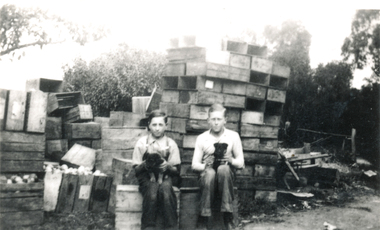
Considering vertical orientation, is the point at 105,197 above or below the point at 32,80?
below

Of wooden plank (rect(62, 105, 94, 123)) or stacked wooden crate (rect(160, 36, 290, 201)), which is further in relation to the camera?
wooden plank (rect(62, 105, 94, 123))

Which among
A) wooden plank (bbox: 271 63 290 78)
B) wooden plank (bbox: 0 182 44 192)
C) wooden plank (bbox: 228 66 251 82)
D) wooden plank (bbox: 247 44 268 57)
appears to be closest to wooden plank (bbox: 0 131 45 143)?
wooden plank (bbox: 0 182 44 192)

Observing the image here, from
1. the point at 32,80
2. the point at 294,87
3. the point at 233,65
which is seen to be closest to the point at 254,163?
the point at 233,65

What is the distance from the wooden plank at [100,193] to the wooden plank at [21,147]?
2.95 feet

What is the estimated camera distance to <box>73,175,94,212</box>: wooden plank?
443 cm

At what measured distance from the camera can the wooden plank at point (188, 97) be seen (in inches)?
182

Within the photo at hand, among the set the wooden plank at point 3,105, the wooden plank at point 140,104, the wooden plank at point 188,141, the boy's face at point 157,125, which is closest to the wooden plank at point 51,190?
the wooden plank at point 3,105

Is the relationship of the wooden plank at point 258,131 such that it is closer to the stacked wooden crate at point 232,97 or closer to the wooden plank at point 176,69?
the stacked wooden crate at point 232,97

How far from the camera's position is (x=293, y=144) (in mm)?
10352

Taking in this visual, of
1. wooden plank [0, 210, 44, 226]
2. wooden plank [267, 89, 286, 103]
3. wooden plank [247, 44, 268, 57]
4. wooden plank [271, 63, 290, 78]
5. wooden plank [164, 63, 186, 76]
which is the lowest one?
wooden plank [0, 210, 44, 226]

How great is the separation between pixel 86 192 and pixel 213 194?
77.8 inches

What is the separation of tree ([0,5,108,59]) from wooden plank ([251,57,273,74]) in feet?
9.16

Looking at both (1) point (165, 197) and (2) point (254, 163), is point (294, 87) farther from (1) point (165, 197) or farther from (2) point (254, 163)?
(1) point (165, 197)

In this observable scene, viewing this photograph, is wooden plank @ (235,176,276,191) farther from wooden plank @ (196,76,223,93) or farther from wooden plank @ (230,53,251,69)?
wooden plank @ (230,53,251,69)
